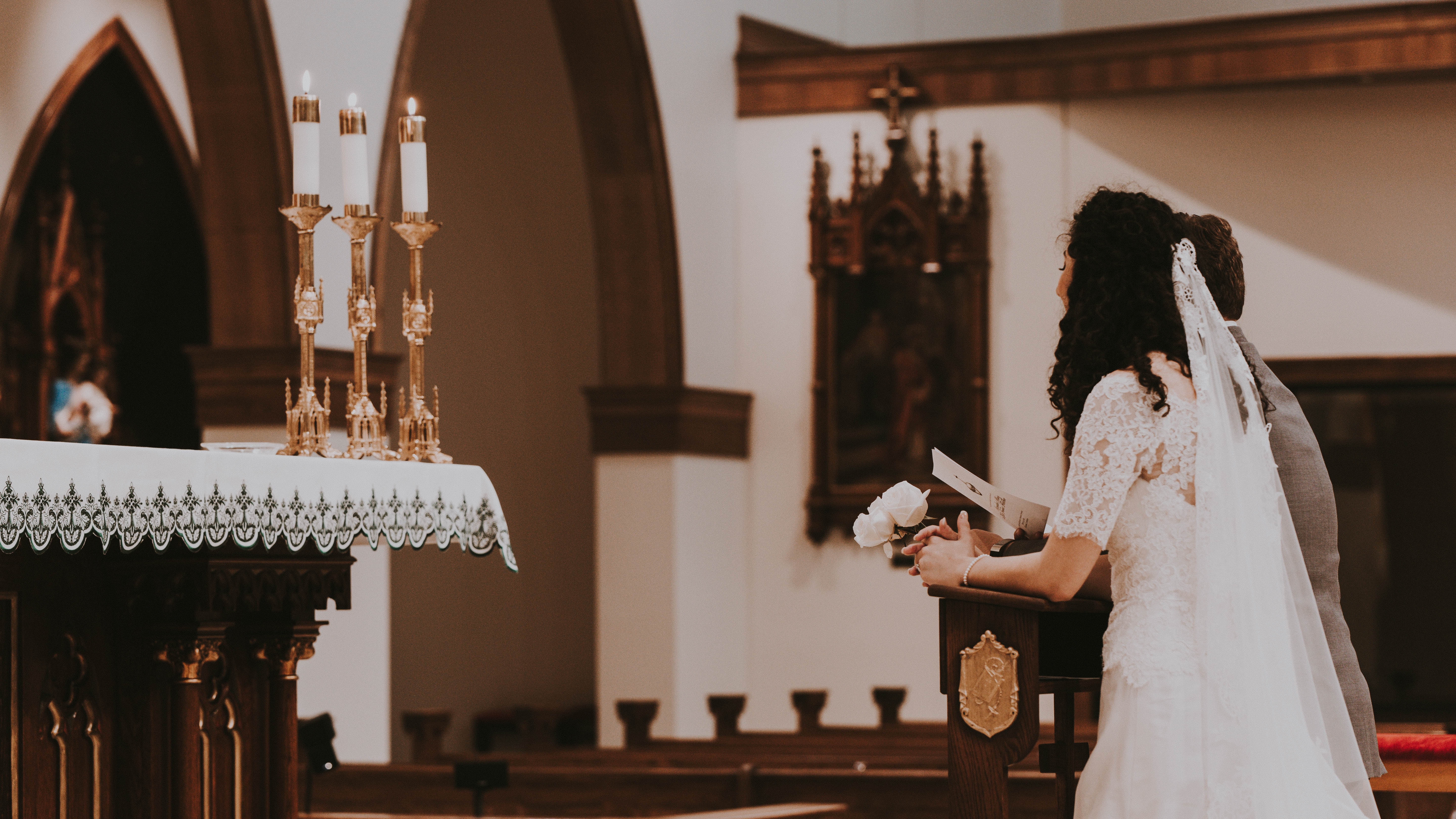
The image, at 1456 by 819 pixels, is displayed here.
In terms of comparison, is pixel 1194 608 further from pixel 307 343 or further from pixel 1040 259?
pixel 1040 259

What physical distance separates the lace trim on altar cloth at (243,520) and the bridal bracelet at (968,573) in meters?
0.88

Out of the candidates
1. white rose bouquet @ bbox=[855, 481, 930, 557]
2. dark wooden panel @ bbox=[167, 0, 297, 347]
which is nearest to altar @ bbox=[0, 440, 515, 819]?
white rose bouquet @ bbox=[855, 481, 930, 557]

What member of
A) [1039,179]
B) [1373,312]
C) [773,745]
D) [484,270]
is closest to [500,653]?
[484,270]

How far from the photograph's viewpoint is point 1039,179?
31.8 ft

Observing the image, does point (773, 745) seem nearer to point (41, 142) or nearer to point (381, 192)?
point (381, 192)

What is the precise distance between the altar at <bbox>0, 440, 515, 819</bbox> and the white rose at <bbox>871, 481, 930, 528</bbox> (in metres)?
0.74

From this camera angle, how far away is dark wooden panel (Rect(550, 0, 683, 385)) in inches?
366

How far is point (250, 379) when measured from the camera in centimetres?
690

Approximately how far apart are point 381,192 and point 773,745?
10.0ft

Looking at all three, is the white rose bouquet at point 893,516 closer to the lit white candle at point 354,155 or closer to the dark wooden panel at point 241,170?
the lit white candle at point 354,155

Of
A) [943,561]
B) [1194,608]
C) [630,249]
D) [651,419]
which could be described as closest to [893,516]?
[943,561]

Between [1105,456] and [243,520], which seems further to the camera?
[243,520]

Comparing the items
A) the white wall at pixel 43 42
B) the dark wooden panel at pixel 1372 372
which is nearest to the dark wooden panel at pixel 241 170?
the white wall at pixel 43 42

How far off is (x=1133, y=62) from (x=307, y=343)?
6656mm
